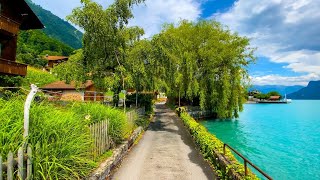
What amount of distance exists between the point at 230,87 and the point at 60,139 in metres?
30.8

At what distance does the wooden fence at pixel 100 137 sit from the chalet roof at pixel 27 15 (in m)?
20.8

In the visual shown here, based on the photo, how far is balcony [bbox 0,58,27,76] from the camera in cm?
2160

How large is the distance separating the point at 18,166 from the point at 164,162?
6.85m

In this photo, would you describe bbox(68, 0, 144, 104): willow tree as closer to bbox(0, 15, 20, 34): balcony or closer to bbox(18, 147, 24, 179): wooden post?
bbox(0, 15, 20, 34): balcony

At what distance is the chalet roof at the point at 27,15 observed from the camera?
84.0 ft

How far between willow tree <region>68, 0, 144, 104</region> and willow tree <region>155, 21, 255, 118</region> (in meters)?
13.9

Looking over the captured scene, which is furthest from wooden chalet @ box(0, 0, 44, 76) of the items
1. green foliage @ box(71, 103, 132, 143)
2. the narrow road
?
green foliage @ box(71, 103, 132, 143)

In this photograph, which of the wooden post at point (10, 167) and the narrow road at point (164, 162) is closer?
the wooden post at point (10, 167)

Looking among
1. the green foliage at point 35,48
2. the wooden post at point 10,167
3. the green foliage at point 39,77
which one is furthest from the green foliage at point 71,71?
the green foliage at point 35,48

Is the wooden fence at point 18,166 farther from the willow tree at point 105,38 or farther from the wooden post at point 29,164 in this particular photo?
the willow tree at point 105,38

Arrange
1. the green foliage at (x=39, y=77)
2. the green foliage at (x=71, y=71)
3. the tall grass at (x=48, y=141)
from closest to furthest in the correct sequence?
the tall grass at (x=48, y=141) → the green foliage at (x=71, y=71) → the green foliage at (x=39, y=77)

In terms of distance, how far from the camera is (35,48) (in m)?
81.5

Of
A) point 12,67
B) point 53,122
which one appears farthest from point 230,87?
point 53,122

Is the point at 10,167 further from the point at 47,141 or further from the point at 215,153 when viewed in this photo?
the point at 215,153
